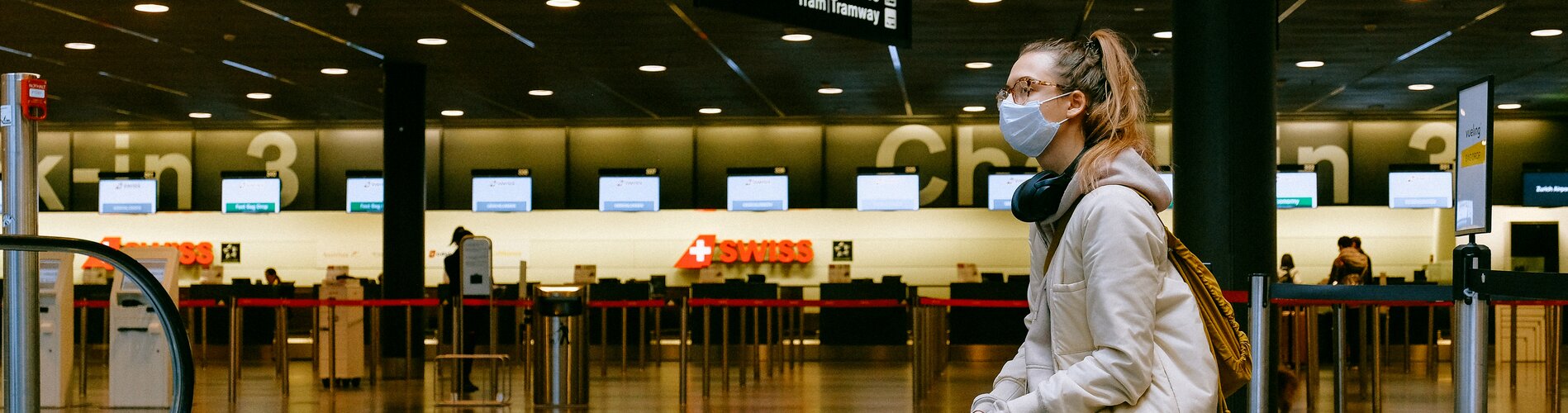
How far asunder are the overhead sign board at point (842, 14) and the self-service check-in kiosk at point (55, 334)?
547 cm

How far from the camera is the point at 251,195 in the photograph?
17.0m

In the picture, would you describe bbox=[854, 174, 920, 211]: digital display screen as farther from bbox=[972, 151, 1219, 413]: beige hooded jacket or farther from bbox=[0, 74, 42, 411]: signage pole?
bbox=[972, 151, 1219, 413]: beige hooded jacket

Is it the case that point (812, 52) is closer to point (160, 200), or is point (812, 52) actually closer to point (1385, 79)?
point (1385, 79)

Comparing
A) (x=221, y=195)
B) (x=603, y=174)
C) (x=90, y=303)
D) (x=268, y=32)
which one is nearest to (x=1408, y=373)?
(x=603, y=174)

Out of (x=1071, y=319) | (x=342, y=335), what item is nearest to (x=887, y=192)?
(x=342, y=335)

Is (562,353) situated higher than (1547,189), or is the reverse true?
(1547,189)

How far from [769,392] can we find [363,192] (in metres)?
8.58

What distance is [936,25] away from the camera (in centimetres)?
980

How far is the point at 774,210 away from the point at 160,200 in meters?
8.21

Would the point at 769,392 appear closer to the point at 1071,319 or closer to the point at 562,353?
the point at 562,353

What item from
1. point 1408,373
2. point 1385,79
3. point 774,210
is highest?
point 1385,79

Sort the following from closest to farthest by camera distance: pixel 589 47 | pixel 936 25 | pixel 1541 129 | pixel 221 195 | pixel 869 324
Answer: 1. pixel 936 25
2. pixel 589 47
3. pixel 869 324
4. pixel 1541 129
5. pixel 221 195

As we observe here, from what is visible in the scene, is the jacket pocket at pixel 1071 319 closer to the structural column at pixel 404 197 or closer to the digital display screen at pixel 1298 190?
the structural column at pixel 404 197

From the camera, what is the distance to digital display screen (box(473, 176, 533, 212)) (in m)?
16.6
